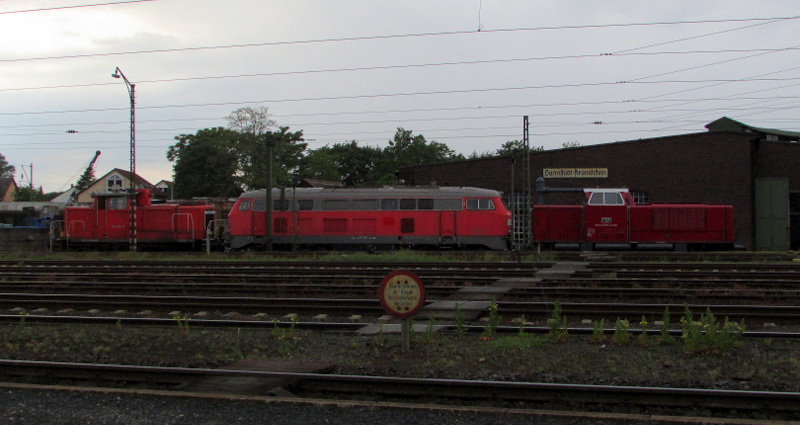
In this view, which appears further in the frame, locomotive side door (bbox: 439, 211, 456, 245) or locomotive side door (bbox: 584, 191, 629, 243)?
locomotive side door (bbox: 584, 191, 629, 243)

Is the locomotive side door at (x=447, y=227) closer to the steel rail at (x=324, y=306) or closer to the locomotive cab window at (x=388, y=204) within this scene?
the locomotive cab window at (x=388, y=204)

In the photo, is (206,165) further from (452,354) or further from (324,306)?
(452,354)

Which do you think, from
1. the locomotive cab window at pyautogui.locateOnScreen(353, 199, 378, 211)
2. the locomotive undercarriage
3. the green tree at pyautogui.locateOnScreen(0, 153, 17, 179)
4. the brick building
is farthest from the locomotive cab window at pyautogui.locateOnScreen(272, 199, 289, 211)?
the green tree at pyautogui.locateOnScreen(0, 153, 17, 179)

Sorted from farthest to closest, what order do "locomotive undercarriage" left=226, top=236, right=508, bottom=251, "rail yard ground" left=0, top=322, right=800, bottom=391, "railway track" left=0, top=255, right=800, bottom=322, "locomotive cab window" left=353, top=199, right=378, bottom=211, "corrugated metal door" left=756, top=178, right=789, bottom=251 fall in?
"corrugated metal door" left=756, top=178, right=789, bottom=251 → "locomotive cab window" left=353, top=199, right=378, bottom=211 → "locomotive undercarriage" left=226, top=236, right=508, bottom=251 → "railway track" left=0, top=255, right=800, bottom=322 → "rail yard ground" left=0, top=322, right=800, bottom=391

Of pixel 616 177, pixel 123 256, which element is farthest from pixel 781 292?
pixel 616 177

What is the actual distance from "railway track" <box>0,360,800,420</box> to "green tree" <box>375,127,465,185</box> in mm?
82995

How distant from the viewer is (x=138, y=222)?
27891mm

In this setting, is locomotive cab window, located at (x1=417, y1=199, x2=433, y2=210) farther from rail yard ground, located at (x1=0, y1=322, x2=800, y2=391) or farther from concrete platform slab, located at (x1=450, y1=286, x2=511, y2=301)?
rail yard ground, located at (x1=0, y1=322, x2=800, y2=391)

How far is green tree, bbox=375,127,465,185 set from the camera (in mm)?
91963

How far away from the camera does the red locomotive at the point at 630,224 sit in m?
24.3

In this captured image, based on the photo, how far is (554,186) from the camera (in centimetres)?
3719

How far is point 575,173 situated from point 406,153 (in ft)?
190

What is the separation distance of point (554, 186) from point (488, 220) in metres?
14.5

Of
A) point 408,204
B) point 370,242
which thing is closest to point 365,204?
point 370,242
